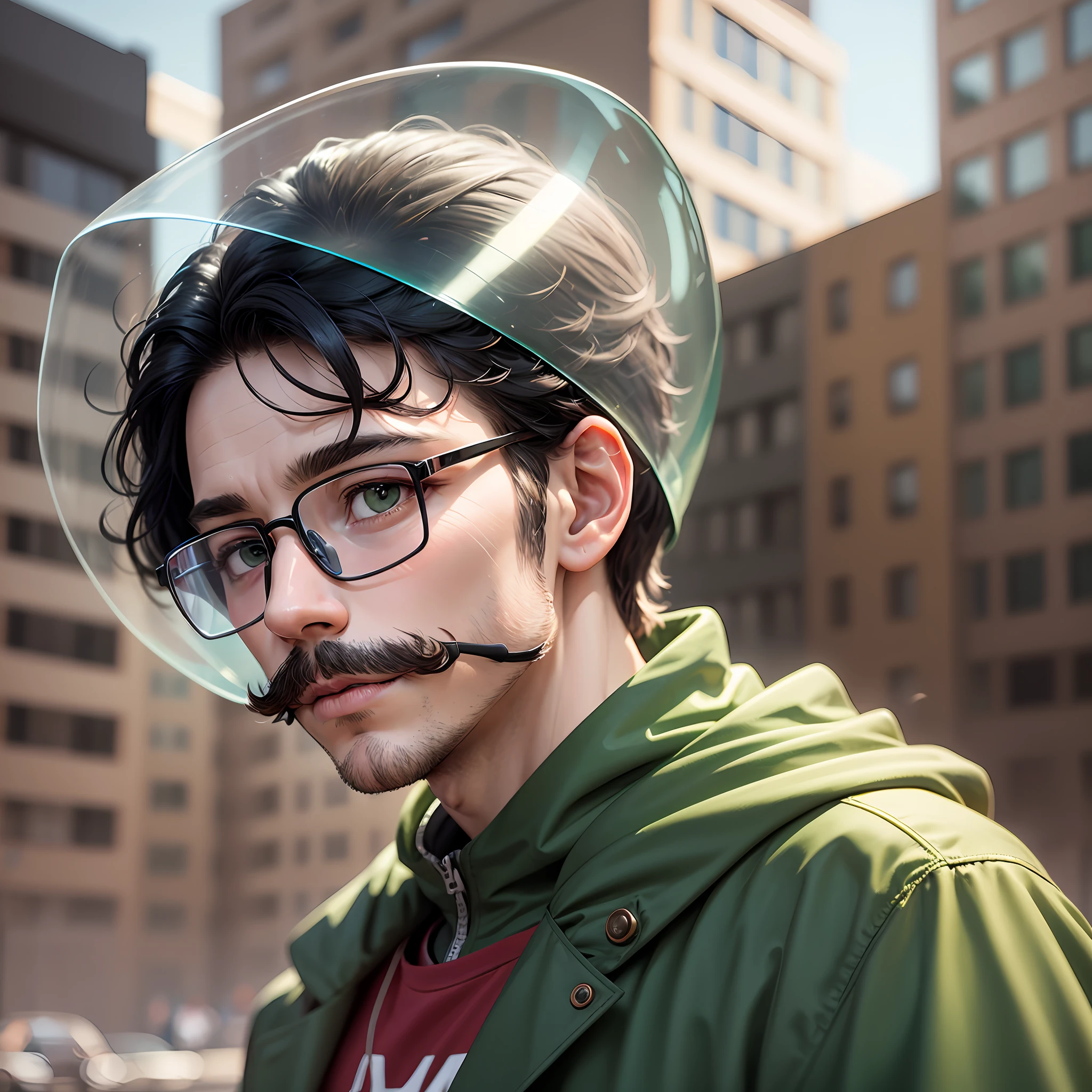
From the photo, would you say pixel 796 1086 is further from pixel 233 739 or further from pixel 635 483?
pixel 233 739

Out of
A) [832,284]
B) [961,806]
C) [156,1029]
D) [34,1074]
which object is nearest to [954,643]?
[832,284]

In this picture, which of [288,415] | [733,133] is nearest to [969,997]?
[288,415]

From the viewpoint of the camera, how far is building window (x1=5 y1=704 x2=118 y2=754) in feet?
6.38

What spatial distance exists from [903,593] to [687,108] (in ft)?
2.71

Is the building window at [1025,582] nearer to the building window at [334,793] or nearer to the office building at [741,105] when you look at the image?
the office building at [741,105]

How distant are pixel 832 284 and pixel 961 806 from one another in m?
1.02

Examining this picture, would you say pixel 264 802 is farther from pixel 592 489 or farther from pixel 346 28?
pixel 346 28

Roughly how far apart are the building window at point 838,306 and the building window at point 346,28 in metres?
0.99

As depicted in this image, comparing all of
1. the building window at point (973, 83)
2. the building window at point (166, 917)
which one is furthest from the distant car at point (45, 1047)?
the building window at point (973, 83)

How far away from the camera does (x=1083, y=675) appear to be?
1.43m

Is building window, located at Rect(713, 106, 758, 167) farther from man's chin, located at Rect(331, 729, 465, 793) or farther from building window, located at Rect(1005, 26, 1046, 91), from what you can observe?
man's chin, located at Rect(331, 729, 465, 793)

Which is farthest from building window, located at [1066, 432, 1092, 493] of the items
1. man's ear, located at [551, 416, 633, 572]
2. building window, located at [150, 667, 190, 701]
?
building window, located at [150, 667, 190, 701]

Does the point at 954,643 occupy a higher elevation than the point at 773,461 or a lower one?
lower

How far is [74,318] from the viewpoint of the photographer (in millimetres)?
1279
